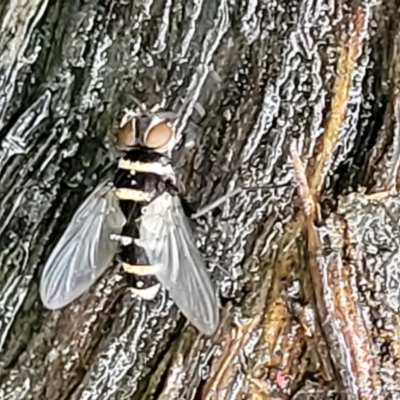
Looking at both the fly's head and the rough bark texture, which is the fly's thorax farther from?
the rough bark texture

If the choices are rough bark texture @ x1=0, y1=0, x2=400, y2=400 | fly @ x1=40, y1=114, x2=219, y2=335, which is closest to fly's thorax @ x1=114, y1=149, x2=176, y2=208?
fly @ x1=40, y1=114, x2=219, y2=335

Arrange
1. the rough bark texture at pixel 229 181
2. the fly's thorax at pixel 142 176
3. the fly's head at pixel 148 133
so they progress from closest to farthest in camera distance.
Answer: the rough bark texture at pixel 229 181 → the fly's head at pixel 148 133 → the fly's thorax at pixel 142 176

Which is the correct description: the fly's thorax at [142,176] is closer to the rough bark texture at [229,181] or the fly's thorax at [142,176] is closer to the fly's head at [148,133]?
the fly's head at [148,133]

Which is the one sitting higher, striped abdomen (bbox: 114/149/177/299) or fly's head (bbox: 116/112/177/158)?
fly's head (bbox: 116/112/177/158)

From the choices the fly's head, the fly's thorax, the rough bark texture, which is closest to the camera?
the rough bark texture

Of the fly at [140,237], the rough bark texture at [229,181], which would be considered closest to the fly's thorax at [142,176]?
the fly at [140,237]

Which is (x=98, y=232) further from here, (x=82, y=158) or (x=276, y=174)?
(x=276, y=174)

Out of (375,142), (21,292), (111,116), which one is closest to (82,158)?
(111,116)
